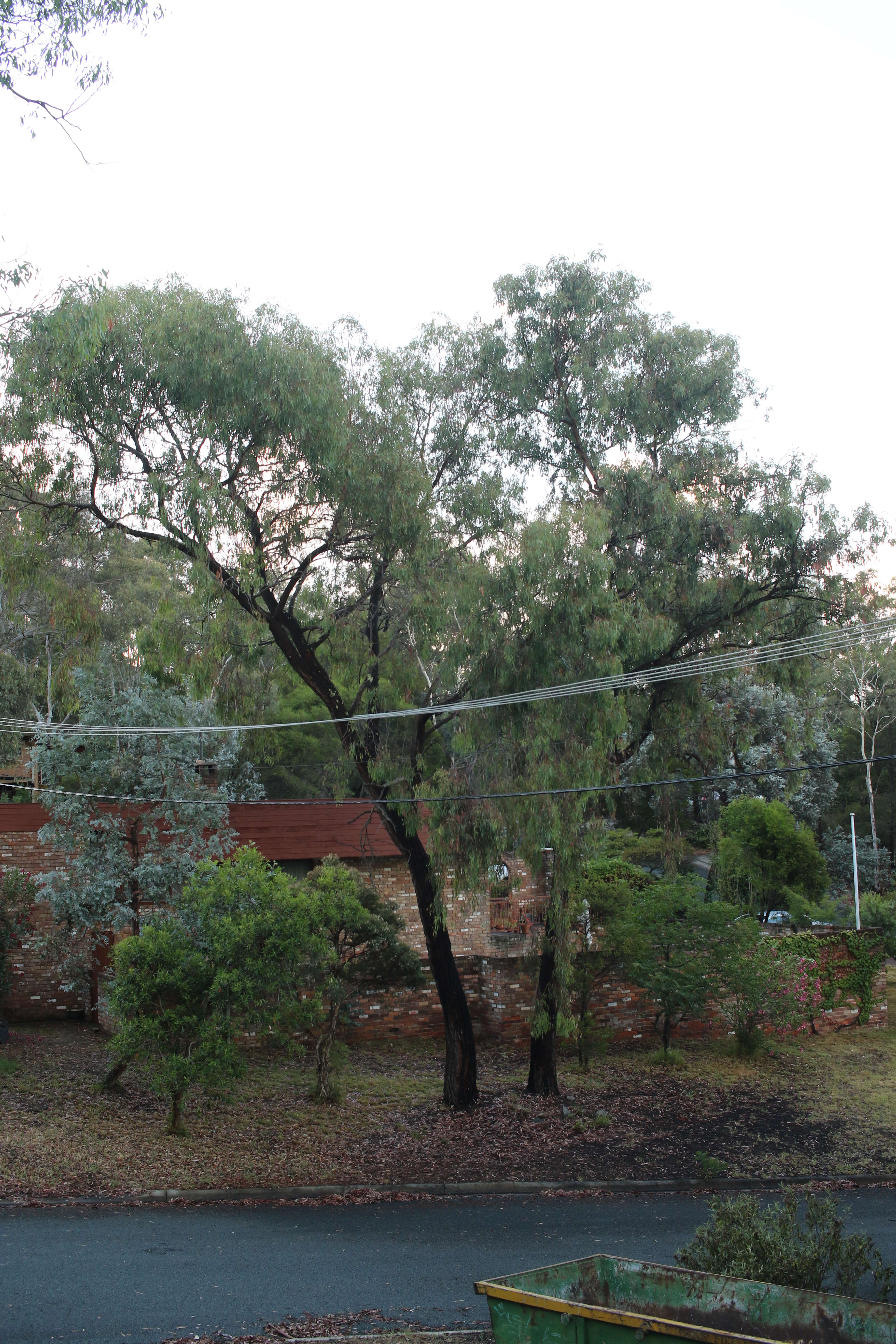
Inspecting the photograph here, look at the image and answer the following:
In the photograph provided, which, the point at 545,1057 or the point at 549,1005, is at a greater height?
the point at 549,1005

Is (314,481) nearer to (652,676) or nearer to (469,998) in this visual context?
(652,676)

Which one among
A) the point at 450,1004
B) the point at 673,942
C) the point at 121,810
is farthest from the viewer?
the point at 121,810

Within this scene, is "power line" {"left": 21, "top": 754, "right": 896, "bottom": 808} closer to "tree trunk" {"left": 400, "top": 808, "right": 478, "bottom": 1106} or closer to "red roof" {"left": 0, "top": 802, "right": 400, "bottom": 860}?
"red roof" {"left": 0, "top": 802, "right": 400, "bottom": 860}

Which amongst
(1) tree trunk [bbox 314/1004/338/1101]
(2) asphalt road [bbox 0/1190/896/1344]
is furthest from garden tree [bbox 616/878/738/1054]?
(1) tree trunk [bbox 314/1004/338/1101]

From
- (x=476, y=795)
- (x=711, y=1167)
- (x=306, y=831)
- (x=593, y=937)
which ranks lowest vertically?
(x=711, y=1167)

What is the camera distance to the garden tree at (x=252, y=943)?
41.8ft

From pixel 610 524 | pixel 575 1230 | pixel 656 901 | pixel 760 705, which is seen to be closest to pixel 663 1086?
pixel 656 901

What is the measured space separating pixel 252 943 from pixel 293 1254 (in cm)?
402

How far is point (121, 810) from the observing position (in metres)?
19.1

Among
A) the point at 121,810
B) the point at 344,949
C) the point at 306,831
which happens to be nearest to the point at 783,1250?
the point at 344,949

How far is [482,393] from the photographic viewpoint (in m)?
15.2

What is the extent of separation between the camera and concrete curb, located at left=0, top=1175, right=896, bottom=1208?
38.3 feet

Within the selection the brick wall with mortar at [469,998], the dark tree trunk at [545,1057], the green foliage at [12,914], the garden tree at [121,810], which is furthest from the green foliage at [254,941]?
the green foliage at [12,914]

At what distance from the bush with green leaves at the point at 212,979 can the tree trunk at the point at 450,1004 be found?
1.98 metres
